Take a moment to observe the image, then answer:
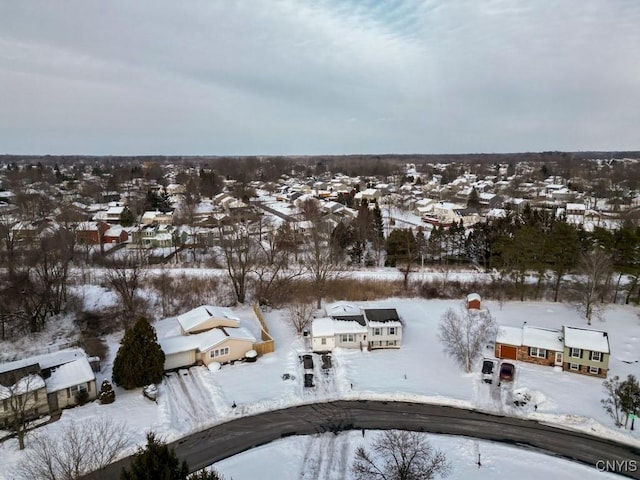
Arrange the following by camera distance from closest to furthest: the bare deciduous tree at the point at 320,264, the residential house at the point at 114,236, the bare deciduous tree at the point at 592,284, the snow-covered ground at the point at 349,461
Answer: the snow-covered ground at the point at 349,461
the bare deciduous tree at the point at 592,284
the bare deciduous tree at the point at 320,264
the residential house at the point at 114,236

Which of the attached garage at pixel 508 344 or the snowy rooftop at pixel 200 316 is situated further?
the snowy rooftop at pixel 200 316

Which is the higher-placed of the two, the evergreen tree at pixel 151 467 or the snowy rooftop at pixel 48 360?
the evergreen tree at pixel 151 467

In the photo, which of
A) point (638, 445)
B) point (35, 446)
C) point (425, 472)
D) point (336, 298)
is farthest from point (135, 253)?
point (638, 445)

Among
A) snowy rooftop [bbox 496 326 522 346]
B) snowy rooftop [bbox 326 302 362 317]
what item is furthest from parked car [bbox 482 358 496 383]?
snowy rooftop [bbox 326 302 362 317]

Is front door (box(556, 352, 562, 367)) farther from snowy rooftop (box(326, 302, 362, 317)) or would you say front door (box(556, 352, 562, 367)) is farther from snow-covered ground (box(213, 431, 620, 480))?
snowy rooftop (box(326, 302, 362, 317))

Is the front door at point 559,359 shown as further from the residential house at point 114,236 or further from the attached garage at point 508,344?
the residential house at point 114,236

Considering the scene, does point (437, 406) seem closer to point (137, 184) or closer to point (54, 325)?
point (54, 325)

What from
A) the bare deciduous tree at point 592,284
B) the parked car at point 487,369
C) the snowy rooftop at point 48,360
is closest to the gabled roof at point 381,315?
the parked car at point 487,369

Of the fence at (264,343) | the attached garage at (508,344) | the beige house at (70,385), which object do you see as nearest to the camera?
the beige house at (70,385)
